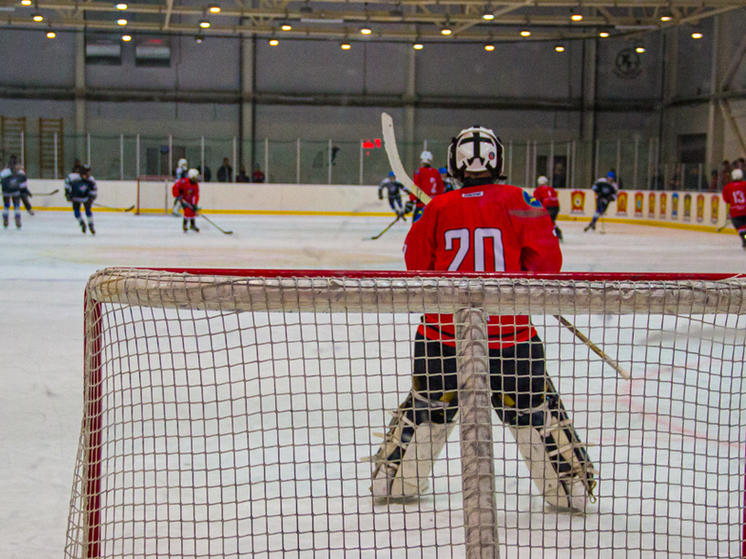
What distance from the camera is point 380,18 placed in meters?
20.7

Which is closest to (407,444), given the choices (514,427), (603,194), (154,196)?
(514,427)

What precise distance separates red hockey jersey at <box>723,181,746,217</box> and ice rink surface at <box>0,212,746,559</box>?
1.90ft

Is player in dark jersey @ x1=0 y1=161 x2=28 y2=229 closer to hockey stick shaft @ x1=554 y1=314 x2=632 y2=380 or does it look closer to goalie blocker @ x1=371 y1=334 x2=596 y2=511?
goalie blocker @ x1=371 y1=334 x2=596 y2=511

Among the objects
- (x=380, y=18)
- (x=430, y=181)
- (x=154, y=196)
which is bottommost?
(x=154, y=196)

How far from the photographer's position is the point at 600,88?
25.5 meters

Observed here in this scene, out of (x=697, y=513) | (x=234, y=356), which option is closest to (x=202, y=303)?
(x=697, y=513)

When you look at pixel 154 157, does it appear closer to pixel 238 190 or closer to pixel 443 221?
pixel 238 190

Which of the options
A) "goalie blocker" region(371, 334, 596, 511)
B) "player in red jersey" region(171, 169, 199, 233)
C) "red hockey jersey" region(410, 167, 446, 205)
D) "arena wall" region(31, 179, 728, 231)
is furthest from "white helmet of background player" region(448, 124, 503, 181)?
"arena wall" region(31, 179, 728, 231)

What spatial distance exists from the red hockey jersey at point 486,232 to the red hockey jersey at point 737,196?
12.0 metres

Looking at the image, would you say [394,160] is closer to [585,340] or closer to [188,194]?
[585,340]

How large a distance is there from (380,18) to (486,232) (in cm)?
1888

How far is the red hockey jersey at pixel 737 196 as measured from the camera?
13.7 metres

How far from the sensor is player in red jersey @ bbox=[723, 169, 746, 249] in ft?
45.0

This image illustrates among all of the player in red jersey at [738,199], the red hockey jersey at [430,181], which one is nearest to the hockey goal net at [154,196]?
the red hockey jersey at [430,181]
